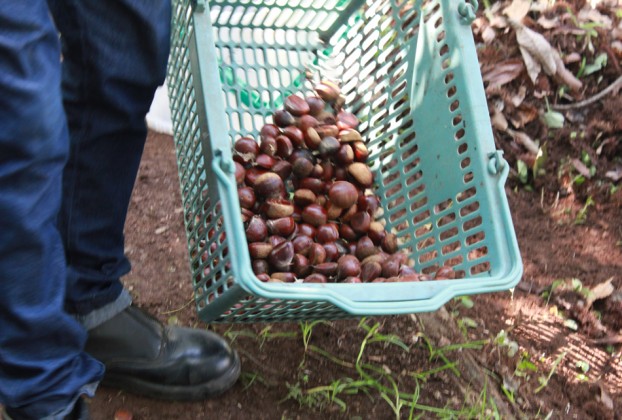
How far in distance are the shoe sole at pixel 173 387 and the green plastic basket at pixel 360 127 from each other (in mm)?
234

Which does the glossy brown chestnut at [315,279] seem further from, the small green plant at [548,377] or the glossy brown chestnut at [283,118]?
the small green plant at [548,377]

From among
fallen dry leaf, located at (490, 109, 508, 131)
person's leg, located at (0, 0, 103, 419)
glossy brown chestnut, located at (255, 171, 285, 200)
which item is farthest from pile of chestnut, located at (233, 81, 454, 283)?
fallen dry leaf, located at (490, 109, 508, 131)

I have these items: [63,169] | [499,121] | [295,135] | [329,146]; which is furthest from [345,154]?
[499,121]

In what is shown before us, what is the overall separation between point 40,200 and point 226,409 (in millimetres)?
837

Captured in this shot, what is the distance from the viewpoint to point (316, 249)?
5.33 ft

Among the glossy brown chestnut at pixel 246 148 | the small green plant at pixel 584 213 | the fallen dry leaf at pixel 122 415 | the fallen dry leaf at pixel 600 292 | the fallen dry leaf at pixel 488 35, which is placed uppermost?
the fallen dry leaf at pixel 488 35

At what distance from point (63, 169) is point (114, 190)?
11 centimetres

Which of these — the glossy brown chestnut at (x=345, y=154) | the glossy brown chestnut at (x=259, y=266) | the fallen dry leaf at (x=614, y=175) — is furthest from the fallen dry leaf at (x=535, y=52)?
the glossy brown chestnut at (x=259, y=266)

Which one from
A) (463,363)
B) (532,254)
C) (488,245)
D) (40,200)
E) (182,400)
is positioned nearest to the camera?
(40,200)

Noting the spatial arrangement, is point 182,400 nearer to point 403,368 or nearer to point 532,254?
point 403,368

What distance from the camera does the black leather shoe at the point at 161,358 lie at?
1458 mm

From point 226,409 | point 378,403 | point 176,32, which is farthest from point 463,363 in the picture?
point 176,32

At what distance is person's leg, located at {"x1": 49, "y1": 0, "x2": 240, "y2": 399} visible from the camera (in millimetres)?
1089

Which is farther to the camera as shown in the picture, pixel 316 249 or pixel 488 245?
pixel 316 249
